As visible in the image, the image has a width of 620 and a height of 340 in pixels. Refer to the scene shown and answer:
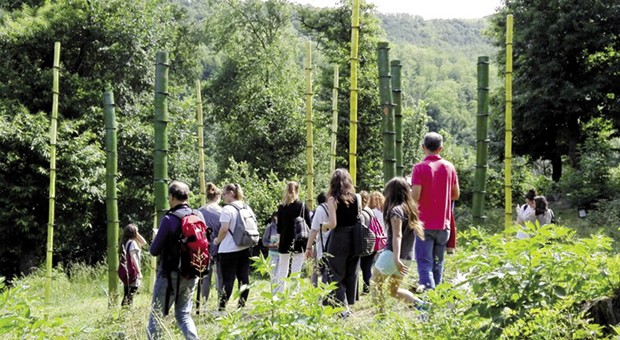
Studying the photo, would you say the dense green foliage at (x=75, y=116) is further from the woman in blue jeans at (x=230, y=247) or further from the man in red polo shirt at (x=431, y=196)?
the man in red polo shirt at (x=431, y=196)

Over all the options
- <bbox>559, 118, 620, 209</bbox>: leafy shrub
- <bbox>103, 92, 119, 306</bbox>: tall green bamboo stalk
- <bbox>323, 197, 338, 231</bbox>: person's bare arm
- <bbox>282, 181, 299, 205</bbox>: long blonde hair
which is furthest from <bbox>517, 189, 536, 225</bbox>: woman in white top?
<bbox>559, 118, 620, 209</bbox>: leafy shrub

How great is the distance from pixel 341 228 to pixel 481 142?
7.39 ft

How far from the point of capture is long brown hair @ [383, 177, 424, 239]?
6.48 m

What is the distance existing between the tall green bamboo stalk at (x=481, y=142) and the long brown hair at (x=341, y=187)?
2.00m

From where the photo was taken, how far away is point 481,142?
8562 mm

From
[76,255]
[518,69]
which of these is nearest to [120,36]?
[76,255]

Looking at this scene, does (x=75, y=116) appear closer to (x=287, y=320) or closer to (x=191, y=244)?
(x=191, y=244)

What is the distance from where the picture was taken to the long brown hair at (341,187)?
7.02 metres

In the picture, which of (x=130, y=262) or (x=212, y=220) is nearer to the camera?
(x=212, y=220)

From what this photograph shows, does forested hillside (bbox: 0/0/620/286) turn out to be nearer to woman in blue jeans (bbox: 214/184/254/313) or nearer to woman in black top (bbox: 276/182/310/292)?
woman in black top (bbox: 276/182/310/292)

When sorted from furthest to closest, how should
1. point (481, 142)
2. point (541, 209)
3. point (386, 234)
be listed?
point (541, 209)
point (481, 142)
point (386, 234)

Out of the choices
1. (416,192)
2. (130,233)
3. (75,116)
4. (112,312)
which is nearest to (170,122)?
(75,116)

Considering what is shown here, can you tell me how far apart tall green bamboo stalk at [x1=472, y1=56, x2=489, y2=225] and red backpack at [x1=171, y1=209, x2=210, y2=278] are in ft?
11.3

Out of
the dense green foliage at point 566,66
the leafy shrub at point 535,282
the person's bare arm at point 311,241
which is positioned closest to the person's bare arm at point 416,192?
the person's bare arm at point 311,241
